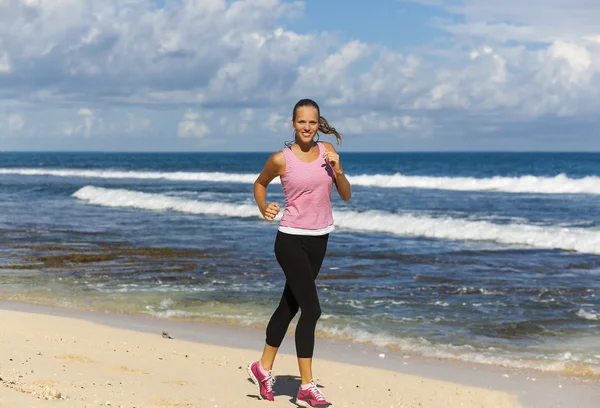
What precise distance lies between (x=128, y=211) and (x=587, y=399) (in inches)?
894

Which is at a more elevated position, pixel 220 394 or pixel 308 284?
pixel 308 284

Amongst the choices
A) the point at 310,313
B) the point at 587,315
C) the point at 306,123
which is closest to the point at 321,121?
the point at 306,123

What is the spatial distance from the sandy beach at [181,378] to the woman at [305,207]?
2.42 ft

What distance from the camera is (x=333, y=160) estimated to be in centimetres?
489

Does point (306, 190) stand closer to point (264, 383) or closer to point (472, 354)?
point (264, 383)

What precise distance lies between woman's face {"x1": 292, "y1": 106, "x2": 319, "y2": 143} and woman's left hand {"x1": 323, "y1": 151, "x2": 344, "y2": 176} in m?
0.17

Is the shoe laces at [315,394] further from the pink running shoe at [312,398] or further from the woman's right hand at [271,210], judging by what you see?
the woman's right hand at [271,210]

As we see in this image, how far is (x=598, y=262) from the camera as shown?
571 inches

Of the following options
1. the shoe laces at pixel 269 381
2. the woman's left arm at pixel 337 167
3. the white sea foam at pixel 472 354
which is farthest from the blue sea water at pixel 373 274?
the woman's left arm at pixel 337 167

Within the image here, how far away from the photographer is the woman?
4930 millimetres

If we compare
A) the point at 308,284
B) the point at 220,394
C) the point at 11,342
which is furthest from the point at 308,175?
the point at 11,342

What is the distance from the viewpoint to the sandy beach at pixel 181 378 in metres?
5.02

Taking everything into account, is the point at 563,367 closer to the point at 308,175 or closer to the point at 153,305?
the point at 308,175

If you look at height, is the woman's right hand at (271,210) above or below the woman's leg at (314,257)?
above
